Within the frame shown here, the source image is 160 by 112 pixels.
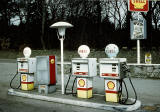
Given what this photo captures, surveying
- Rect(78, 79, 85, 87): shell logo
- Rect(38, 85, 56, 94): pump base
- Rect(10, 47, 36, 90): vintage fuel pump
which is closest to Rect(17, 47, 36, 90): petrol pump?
Rect(10, 47, 36, 90): vintage fuel pump

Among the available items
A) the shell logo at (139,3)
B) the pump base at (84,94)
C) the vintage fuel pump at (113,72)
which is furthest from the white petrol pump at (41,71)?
the shell logo at (139,3)

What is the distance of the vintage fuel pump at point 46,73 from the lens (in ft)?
30.1

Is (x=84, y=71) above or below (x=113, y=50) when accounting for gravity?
below

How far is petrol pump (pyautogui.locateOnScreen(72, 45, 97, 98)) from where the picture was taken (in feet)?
26.8

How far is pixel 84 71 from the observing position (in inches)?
324

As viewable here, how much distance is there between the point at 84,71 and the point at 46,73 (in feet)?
5.61

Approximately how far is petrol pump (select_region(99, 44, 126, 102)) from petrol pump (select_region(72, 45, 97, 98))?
1.81 ft

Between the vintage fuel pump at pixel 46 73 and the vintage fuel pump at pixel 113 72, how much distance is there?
92.8 inches

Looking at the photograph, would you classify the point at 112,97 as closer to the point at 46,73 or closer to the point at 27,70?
the point at 46,73

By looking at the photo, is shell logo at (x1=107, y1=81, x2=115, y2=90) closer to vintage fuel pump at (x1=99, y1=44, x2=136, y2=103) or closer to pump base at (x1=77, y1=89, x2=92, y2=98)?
vintage fuel pump at (x1=99, y1=44, x2=136, y2=103)

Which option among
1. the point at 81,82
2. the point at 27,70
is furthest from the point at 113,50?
the point at 27,70

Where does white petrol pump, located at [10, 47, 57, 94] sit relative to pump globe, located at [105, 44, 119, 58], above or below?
below

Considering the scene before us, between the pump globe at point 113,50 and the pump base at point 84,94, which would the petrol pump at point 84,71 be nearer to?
the pump base at point 84,94

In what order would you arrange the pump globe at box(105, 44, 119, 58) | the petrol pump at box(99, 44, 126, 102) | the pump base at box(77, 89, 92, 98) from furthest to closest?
the pump base at box(77, 89, 92, 98), the pump globe at box(105, 44, 119, 58), the petrol pump at box(99, 44, 126, 102)
